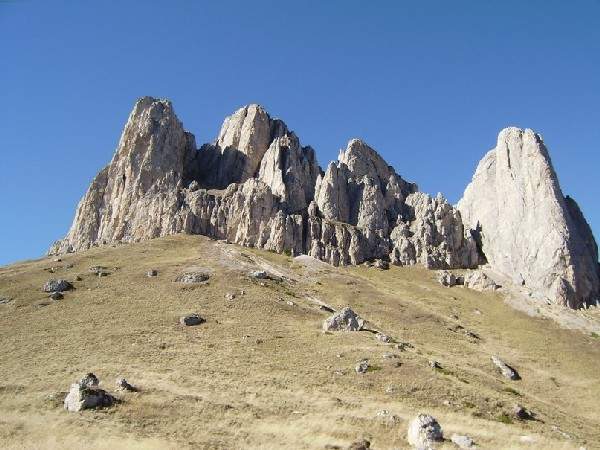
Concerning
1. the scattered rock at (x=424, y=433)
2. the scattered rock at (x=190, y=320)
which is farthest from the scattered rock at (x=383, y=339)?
the scattered rock at (x=424, y=433)

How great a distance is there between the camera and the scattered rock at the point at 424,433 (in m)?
42.1

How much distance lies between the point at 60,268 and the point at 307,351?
6365cm

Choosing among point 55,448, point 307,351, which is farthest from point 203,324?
point 55,448

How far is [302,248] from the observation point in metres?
146

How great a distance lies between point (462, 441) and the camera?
42.5 metres

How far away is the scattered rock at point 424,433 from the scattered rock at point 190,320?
39934mm

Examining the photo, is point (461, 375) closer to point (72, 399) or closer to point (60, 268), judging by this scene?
point (72, 399)

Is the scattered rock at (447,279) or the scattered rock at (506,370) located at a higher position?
the scattered rock at (447,279)

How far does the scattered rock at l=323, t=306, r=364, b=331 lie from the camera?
77688mm

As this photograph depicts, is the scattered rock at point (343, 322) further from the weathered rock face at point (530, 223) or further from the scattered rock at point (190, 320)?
the weathered rock face at point (530, 223)

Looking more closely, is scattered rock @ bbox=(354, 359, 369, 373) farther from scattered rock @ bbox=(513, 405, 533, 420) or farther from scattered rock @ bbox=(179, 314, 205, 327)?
scattered rock @ bbox=(179, 314, 205, 327)

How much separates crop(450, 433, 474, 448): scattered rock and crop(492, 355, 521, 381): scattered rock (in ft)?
120

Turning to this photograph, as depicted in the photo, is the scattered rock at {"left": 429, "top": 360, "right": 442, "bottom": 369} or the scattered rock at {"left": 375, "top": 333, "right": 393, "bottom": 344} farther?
the scattered rock at {"left": 375, "top": 333, "right": 393, "bottom": 344}

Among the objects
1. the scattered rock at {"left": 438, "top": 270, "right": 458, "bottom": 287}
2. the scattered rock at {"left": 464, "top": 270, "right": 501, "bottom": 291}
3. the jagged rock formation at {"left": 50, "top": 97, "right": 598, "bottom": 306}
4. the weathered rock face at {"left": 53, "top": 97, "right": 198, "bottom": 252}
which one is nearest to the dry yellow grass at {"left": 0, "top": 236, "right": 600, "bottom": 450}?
the scattered rock at {"left": 464, "top": 270, "right": 501, "bottom": 291}
